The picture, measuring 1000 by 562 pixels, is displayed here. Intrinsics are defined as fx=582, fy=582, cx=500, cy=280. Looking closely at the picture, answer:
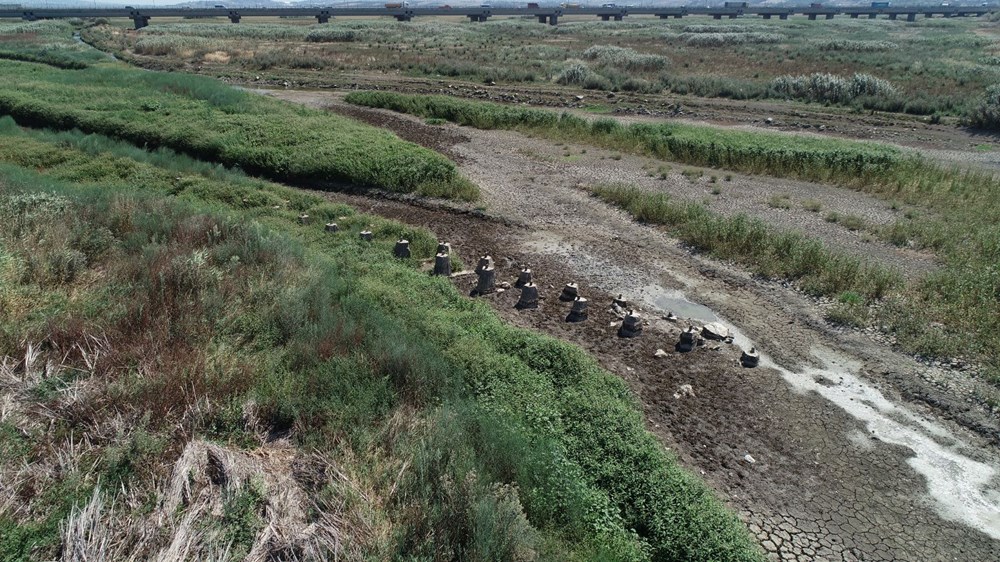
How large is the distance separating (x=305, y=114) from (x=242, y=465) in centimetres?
1867

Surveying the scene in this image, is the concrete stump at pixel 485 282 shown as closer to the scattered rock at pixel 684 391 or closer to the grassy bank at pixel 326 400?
the grassy bank at pixel 326 400

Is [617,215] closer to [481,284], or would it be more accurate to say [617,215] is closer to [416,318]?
[481,284]

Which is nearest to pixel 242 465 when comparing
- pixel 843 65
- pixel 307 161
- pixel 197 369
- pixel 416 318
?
pixel 197 369

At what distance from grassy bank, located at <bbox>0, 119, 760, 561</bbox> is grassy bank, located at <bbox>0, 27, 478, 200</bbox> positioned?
21.5 feet

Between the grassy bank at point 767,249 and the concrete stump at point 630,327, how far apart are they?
3.40 m

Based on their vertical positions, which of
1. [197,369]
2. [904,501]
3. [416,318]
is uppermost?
[197,369]

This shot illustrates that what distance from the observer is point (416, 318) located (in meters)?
7.82

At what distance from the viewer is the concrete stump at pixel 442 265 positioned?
10164 mm

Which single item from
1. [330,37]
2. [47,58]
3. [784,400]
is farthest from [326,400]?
[330,37]

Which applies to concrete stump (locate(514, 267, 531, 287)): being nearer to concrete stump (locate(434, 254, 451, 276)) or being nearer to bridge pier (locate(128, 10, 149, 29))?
concrete stump (locate(434, 254, 451, 276))

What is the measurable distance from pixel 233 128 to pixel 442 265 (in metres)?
11.5

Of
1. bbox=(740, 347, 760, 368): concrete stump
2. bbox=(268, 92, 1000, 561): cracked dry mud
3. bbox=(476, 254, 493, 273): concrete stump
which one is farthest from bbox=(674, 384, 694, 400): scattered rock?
bbox=(476, 254, 493, 273): concrete stump

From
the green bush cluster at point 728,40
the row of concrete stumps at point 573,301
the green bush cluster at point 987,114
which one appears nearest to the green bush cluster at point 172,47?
the green bush cluster at point 728,40

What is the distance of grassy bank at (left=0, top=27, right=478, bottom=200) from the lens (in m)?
15.2
